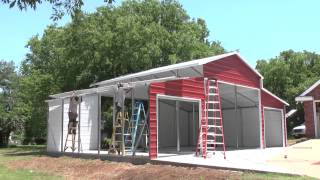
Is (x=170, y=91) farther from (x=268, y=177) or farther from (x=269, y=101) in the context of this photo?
(x=269, y=101)

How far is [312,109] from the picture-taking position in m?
29.8

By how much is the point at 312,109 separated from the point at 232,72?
34.4 feet

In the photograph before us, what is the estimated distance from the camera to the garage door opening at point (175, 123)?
26.2m

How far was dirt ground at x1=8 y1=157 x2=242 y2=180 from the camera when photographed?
11.9 metres

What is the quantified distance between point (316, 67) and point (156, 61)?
81.1 ft

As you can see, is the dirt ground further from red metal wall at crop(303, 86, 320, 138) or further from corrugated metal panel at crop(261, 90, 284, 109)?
red metal wall at crop(303, 86, 320, 138)

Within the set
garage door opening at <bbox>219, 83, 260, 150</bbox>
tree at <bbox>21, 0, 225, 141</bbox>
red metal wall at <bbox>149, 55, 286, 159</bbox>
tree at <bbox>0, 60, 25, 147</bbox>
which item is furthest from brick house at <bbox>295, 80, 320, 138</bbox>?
tree at <bbox>0, 60, 25, 147</bbox>

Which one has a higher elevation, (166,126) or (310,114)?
(310,114)

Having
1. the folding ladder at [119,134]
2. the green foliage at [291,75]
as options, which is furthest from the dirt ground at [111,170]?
the green foliage at [291,75]

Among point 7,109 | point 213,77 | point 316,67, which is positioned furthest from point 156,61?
point 316,67

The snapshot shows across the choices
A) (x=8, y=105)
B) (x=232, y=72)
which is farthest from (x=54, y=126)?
(x=8, y=105)

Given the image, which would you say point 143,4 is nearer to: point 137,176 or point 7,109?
point 7,109

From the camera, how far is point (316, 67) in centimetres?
4925

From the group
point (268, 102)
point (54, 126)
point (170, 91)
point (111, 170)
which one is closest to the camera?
point (111, 170)
